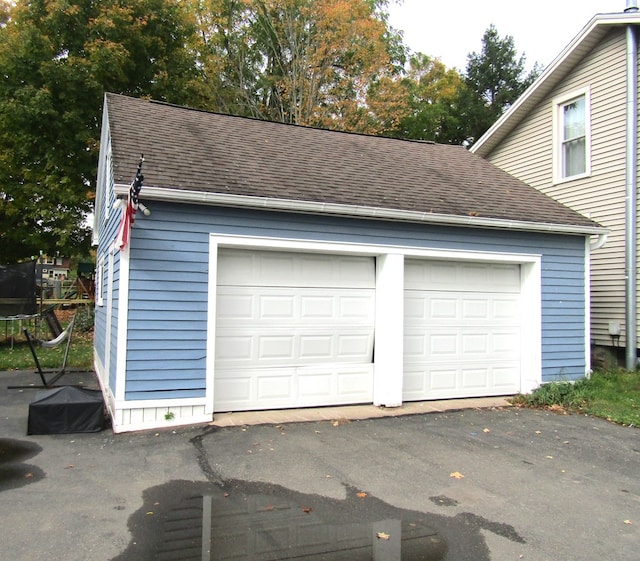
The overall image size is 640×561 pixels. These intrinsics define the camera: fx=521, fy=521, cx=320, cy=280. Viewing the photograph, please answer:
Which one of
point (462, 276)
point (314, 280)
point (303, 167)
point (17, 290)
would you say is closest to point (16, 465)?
point (314, 280)

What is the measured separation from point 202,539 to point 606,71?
11.4 meters

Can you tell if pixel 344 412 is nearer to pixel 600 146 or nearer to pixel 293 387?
pixel 293 387

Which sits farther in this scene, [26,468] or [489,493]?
[26,468]

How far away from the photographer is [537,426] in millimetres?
6809

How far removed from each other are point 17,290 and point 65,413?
6.39 metres

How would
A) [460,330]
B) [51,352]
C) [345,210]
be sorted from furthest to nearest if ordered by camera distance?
[51,352], [460,330], [345,210]

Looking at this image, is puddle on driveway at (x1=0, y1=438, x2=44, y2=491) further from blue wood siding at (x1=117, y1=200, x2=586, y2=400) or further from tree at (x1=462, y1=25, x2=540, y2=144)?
tree at (x1=462, y1=25, x2=540, y2=144)

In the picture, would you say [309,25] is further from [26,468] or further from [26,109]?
[26,468]

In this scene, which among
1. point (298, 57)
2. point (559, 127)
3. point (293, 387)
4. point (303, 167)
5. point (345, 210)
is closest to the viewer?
point (345, 210)

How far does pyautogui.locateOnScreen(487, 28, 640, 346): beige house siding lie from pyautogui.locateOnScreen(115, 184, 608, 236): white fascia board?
1741 mm

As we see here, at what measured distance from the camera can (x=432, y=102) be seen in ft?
93.2

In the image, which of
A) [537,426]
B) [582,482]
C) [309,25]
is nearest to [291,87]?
[309,25]

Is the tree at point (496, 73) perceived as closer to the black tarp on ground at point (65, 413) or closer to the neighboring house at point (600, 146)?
the neighboring house at point (600, 146)

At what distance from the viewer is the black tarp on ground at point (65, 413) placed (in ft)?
19.7
